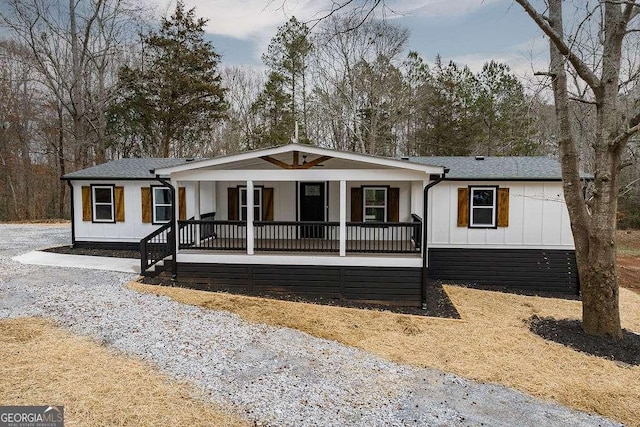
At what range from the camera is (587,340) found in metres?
6.60

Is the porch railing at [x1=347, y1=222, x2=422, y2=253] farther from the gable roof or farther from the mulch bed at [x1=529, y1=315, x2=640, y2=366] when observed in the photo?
the mulch bed at [x1=529, y1=315, x2=640, y2=366]

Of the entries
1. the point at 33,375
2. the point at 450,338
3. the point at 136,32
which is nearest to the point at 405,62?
the point at 136,32

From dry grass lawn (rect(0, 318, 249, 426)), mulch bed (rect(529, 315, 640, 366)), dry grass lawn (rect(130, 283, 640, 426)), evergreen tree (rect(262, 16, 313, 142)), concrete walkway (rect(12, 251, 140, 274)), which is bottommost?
mulch bed (rect(529, 315, 640, 366))

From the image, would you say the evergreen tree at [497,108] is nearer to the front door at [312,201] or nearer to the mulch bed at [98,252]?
the front door at [312,201]

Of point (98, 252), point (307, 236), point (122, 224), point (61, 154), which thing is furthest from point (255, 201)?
point (61, 154)

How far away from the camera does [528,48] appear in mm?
7172

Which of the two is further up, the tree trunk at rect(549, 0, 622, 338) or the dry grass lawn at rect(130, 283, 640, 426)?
the tree trunk at rect(549, 0, 622, 338)

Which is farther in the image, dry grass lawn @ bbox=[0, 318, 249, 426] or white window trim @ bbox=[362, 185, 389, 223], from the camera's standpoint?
white window trim @ bbox=[362, 185, 389, 223]

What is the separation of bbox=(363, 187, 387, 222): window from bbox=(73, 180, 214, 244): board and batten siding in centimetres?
508

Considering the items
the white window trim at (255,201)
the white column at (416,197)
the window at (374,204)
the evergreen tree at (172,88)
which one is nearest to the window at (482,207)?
the white column at (416,197)

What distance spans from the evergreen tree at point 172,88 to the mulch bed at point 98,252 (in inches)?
454

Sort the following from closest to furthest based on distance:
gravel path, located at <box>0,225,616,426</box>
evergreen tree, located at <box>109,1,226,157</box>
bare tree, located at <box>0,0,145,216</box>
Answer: gravel path, located at <box>0,225,616,426</box>, bare tree, located at <box>0,0,145,216</box>, evergreen tree, located at <box>109,1,226,157</box>

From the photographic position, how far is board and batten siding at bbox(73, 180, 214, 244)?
39.1 feet

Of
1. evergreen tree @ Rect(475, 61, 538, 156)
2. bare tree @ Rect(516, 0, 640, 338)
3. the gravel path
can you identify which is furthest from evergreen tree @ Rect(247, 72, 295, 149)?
bare tree @ Rect(516, 0, 640, 338)
